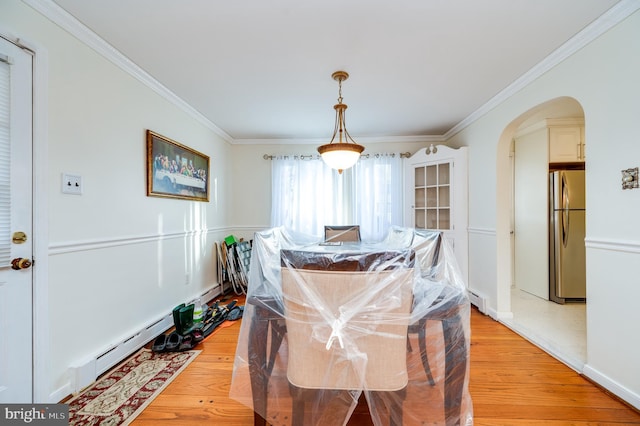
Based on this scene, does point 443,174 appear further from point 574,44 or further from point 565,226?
point 574,44

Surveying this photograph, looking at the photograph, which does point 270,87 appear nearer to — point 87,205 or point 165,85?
point 165,85

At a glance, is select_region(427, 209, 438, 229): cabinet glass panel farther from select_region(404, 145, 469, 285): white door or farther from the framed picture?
the framed picture

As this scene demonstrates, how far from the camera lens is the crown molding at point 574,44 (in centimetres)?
145

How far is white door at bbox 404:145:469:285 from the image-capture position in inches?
127

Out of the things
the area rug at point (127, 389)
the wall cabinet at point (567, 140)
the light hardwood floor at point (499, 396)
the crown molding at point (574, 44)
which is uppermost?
the crown molding at point (574, 44)

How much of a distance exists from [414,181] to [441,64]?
76.6 inches

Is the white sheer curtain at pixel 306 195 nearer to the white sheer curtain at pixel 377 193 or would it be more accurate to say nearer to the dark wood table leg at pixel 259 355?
the white sheer curtain at pixel 377 193

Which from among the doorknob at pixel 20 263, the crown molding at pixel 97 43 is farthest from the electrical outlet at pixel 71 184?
the crown molding at pixel 97 43

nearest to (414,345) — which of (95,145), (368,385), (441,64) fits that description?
(368,385)

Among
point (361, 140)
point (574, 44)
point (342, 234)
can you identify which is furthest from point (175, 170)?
point (574, 44)

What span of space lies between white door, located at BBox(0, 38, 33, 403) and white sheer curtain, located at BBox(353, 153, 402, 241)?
3.27 m

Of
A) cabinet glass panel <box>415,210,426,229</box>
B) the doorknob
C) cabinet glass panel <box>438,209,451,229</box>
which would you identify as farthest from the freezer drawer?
the doorknob

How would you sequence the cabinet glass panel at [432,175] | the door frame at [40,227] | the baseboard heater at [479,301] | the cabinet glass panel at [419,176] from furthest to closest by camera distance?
the cabinet glass panel at [419,176] → the cabinet glass panel at [432,175] → the baseboard heater at [479,301] → the door frame at [40,227]

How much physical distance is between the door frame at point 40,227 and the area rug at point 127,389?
208mm
